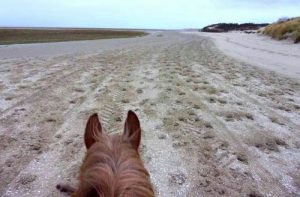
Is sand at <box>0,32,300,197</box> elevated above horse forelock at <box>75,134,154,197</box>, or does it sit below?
below

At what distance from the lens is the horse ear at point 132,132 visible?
216cm

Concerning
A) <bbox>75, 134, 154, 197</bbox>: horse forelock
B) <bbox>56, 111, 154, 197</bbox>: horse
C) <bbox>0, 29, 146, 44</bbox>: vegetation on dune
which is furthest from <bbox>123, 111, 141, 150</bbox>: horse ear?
<bbox>0, 29, 146, 44</bbox>: vegetation on dune

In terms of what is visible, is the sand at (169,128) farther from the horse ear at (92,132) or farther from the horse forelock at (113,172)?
the horse forelock at (113,172)

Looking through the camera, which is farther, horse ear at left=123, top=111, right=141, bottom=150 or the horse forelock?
horse ear at left=123, top=111, right=141, bottom=150

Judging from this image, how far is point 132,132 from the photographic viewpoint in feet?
7.34

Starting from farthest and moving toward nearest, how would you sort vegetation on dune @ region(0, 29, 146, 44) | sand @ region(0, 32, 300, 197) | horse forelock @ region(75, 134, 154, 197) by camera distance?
vegetation on dune @ region(0, 29, 146, 44) < sand @ region(0, 32, 300, 197) < horse forelock @ region(75, 134, 154, 197)

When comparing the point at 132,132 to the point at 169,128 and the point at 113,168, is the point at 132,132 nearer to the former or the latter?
the point at 113,168

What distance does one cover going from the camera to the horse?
1582mm

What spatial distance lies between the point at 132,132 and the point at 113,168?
0.55 meters

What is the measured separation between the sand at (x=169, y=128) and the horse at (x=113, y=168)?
2.14 metres

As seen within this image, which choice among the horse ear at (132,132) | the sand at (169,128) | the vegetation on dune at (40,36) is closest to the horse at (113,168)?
the horse ear at (132,132)

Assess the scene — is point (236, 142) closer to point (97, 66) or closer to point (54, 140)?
point (54, 140)

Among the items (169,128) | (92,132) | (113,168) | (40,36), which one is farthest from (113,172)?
(40,36)

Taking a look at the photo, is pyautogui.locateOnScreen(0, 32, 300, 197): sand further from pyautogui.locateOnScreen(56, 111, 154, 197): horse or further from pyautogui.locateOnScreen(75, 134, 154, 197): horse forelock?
pyautogui.locateOnScreen(75, 134, 154, 197): horse forelock
